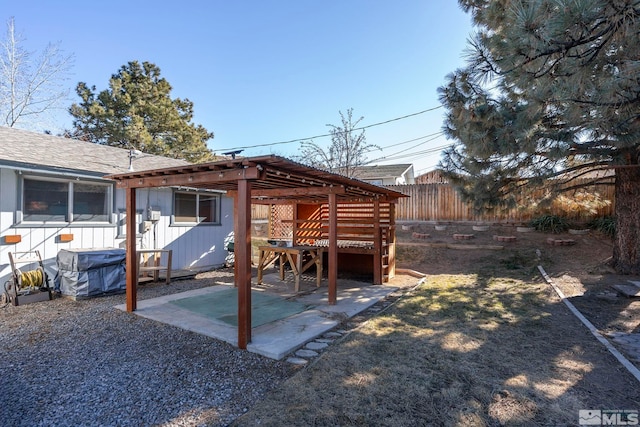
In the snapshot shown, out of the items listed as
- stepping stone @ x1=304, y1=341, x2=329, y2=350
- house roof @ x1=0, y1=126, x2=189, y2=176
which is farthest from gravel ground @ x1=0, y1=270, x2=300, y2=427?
house roof @ x1=0, y1=126, x2=189, y2=176

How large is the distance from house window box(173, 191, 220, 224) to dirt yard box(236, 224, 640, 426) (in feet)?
18.6

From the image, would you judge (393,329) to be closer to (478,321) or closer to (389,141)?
(478,321)

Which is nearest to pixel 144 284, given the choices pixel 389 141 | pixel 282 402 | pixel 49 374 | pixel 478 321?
pixel 49 374

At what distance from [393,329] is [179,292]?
4128 mm

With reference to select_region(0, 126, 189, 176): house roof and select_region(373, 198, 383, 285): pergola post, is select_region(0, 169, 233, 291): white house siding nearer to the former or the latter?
select_region(0, 126, 189, 176): house roof

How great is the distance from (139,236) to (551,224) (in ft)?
35.9

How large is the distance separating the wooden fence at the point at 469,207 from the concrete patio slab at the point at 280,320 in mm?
4618

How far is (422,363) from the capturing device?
307 centimetres

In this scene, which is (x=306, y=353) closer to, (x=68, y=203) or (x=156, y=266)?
(x=156, y=266)

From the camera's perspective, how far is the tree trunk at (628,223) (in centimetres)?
623

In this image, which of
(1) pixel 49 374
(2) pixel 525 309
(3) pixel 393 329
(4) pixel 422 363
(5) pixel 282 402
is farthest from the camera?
(2) pixel 525 309

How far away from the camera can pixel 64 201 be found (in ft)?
19.6

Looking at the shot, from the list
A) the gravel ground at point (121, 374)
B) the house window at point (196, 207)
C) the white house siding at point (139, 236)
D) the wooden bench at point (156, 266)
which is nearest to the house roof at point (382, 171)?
the house window at point (196, 207)

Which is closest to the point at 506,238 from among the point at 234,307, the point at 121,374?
the point at 234,307
